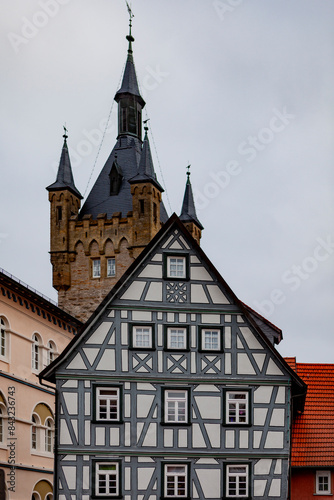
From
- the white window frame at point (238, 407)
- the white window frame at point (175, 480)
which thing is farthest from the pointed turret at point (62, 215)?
the white window frame at point (175, 480)

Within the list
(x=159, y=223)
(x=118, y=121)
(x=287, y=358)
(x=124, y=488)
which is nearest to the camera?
(x=124, y=488)

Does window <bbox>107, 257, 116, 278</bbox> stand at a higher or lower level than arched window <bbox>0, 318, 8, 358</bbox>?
higher

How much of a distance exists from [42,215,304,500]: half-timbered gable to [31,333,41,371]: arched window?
35.7ft

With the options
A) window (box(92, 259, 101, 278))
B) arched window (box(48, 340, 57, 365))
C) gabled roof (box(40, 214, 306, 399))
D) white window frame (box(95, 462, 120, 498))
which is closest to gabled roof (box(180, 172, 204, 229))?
window (box(92, 259, 101, 278))

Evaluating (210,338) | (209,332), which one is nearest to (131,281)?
(209,332)

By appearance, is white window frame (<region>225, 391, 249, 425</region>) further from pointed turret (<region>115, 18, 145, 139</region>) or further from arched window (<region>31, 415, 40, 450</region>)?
pointed turret (<region>115, 18, 145, 139</region>)

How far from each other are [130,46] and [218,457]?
53.5 m

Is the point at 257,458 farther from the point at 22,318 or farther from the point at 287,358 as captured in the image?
the point at 22,318

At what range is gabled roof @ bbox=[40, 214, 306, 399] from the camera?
99.4 feet

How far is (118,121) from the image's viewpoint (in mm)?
76438

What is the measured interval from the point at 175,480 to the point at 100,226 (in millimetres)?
40205

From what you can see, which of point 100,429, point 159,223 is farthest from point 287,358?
point 159,223

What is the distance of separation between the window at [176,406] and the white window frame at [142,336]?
1.57 metres

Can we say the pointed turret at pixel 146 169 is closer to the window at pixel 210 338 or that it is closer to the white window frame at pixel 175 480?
the window at pixel 210 338
